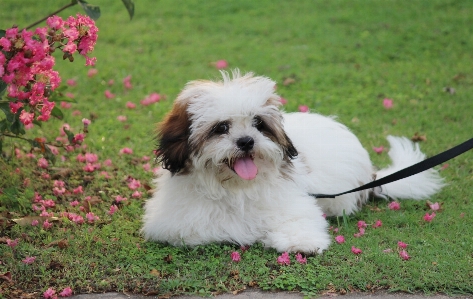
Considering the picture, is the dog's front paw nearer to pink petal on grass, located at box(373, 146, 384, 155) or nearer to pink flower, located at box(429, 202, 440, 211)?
pink flower, located at box(429, 202, 440, 211)

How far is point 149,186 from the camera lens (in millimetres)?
5371

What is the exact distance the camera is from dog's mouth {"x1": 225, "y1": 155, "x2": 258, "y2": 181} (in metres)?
3.88

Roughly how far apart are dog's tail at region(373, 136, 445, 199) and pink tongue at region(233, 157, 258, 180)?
1629mm

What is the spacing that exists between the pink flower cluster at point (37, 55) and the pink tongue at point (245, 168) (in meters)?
1.10

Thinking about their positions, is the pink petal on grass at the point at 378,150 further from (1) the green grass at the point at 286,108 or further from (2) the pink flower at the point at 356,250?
(2) the pink flower at the point at 356,250

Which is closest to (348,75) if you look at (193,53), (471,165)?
(193,53)

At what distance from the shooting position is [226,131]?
3.84m

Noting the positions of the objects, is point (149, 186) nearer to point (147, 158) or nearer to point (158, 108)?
point (147, 158)

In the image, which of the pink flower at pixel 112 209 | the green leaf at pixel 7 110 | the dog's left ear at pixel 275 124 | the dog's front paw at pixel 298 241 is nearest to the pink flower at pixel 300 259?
the dog's front paw at pixel 298 241

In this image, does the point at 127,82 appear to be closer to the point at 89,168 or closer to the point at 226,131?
the point at 89,168

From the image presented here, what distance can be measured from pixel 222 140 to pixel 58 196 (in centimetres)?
195

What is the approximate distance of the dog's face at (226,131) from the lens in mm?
3795

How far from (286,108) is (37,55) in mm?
4179

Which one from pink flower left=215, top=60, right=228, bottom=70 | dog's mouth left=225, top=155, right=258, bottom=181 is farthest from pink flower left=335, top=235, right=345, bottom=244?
pink flower left=215, top=60, right=228, bottom=70
